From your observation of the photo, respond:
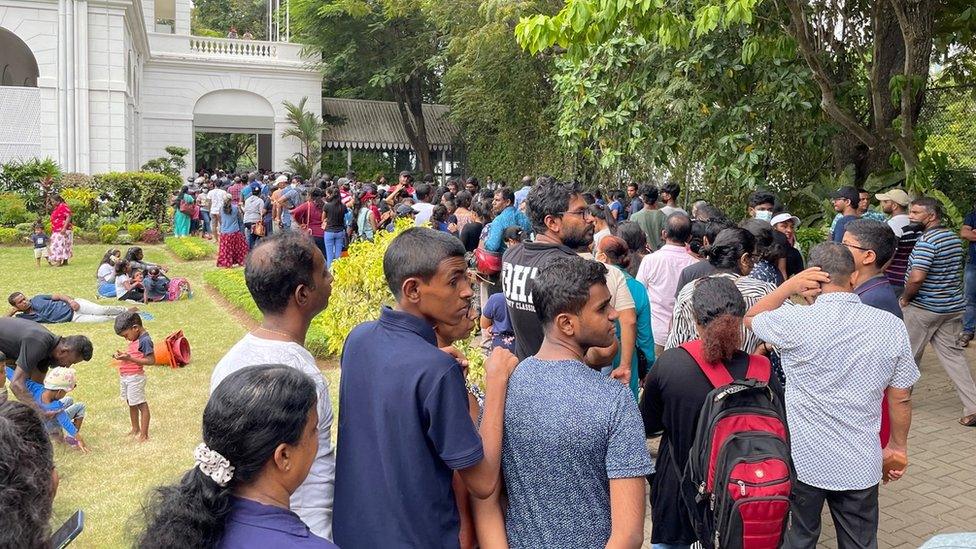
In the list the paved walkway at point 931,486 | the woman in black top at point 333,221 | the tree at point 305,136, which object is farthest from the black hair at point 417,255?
the tree at point 305,136

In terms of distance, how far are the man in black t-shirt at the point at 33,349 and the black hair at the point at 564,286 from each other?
14.9ft

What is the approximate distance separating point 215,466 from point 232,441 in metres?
0.07

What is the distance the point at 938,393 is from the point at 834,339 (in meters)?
5.15

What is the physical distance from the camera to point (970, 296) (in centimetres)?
923

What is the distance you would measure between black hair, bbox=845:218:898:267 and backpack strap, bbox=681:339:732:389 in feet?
5.88

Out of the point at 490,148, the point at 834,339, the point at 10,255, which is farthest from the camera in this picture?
the point at 490,148

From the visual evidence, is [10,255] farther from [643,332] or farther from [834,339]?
[834,339]

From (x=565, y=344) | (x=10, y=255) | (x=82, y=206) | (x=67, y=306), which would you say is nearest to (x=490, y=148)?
(x=82, y=206)

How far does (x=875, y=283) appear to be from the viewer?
185 inches

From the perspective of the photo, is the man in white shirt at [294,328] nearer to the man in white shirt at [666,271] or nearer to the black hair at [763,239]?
the black hair at [763,239]

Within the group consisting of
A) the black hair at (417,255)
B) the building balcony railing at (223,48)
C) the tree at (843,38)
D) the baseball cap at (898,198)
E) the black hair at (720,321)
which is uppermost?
the building balcony railing at (223,48)

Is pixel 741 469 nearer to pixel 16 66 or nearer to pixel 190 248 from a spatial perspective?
pixel 190 248

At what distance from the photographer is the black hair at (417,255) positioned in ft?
8.30

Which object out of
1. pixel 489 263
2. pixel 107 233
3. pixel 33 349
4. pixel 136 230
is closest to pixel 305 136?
pixel 136 230
